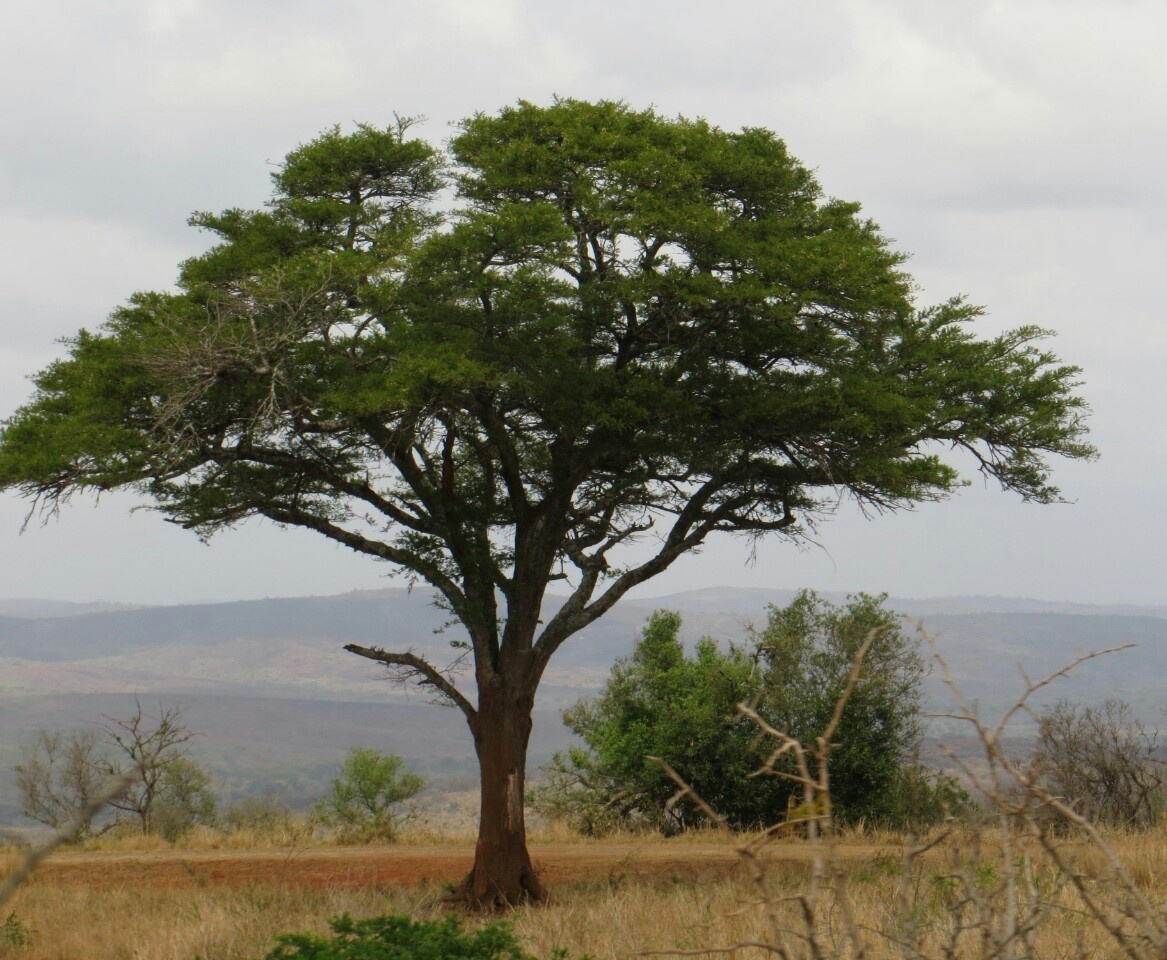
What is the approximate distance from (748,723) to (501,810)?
1124cm

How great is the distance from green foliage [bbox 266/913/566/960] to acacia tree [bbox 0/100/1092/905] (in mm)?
6643

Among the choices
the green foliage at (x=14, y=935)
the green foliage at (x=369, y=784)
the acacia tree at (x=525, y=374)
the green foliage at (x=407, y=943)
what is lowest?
the green foliage at (x=369, y=784)

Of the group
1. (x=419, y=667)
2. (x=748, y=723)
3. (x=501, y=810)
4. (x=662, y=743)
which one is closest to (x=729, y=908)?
(x=501, y=810)

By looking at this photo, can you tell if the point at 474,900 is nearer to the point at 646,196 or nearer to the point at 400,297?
the point at 400,297

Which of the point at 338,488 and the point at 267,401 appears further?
the point at 338,488

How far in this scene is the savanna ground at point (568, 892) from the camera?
9422mm

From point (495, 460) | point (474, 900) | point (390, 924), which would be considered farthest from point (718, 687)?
point (390, 924)

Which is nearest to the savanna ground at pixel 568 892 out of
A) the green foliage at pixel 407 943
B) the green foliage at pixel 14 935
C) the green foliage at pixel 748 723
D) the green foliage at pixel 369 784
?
the green foliage at pixel 14 935

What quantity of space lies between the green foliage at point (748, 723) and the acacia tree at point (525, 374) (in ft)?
27.7

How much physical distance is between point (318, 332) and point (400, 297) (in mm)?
1204

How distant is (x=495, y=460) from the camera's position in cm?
1956

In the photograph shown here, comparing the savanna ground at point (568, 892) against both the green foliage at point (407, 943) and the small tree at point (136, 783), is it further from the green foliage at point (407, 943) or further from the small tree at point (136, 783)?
the small tree at point (136, 783)

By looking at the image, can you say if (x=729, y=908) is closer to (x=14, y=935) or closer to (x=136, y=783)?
(x=14, y=935)

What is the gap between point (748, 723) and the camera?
2681cm
